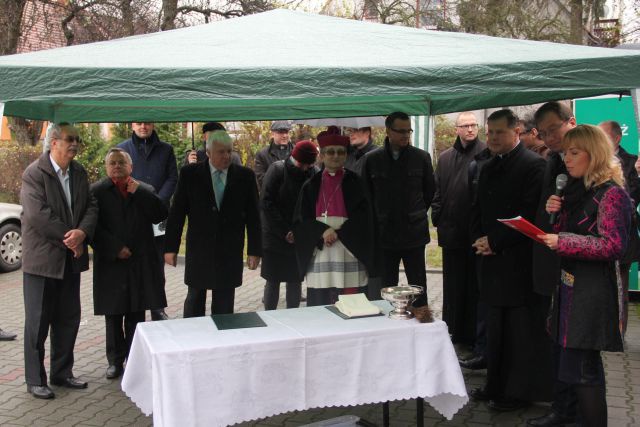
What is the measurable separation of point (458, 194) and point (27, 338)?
3299 millimetres

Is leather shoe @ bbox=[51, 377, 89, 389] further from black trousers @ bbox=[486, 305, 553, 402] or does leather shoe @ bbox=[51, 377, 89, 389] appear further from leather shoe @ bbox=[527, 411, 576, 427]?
leather shoe @ bbox=[527, 411, 576, 427]

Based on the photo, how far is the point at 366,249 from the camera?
185 inches

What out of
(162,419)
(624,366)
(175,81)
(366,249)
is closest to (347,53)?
(175,81)

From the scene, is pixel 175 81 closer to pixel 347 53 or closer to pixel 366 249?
pixel 347 53

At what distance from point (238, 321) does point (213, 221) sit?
4.71ft

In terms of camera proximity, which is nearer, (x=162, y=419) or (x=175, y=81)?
(x=162, y=419)

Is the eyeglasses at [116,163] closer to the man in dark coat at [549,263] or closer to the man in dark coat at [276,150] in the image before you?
the man in dark coat at [276,150]

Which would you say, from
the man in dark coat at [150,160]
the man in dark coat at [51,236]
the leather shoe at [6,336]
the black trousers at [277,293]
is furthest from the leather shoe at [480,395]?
the leather shoe at [6,336]

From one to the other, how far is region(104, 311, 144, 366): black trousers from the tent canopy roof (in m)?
2.02

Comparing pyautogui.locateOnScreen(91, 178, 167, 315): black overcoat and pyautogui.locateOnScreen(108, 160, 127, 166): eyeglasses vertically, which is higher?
pyautogui.locateOnScreen(108, 160, 127, 166): eyeglasses

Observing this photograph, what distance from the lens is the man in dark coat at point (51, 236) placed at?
453 cm

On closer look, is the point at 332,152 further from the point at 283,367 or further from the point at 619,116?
the point at 619,116

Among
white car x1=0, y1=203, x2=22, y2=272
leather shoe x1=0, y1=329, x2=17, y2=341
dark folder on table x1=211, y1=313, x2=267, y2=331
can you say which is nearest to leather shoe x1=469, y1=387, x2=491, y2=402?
dark folder on table x1=211, y1=313, x2=267, y2=331

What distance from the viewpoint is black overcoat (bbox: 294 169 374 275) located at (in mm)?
4688
